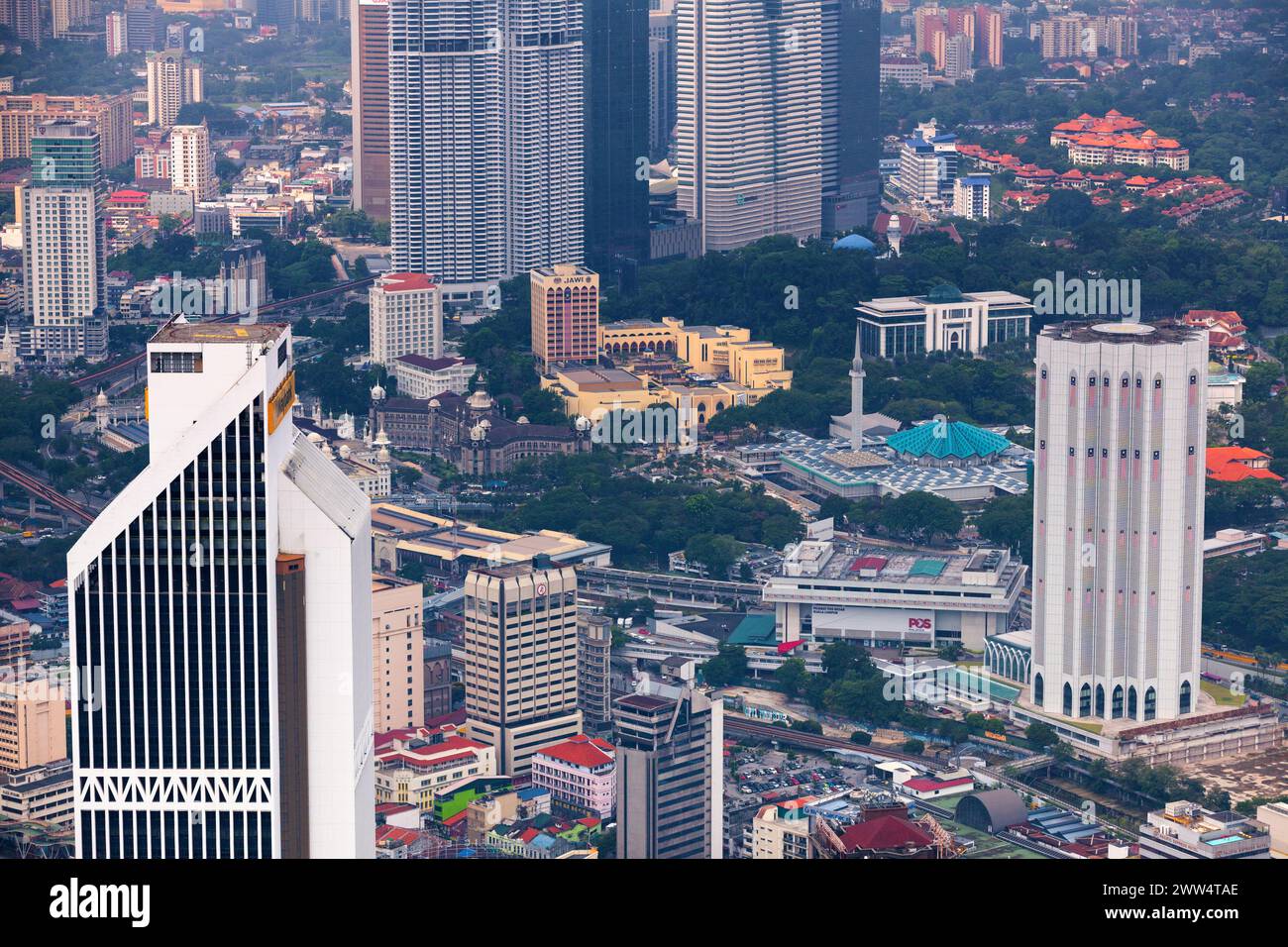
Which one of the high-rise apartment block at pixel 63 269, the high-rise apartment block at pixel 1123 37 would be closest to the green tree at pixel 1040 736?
the high-rise apartment block at pixel 63 269

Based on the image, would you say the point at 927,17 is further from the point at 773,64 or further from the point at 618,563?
the point at 618,563

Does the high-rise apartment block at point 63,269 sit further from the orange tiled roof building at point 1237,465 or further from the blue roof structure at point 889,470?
the orange tiled roof building at point 1237,465

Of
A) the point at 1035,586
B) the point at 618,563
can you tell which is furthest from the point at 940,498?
the point at 1035,586

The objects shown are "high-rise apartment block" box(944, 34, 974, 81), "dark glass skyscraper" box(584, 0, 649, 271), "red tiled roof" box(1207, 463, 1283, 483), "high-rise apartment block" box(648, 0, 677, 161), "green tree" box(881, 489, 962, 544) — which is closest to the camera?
"green tree" box(881, 489, 962, 544)

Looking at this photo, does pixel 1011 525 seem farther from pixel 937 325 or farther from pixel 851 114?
pixel 851 114

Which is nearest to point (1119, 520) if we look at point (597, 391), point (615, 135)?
point (597, 391)

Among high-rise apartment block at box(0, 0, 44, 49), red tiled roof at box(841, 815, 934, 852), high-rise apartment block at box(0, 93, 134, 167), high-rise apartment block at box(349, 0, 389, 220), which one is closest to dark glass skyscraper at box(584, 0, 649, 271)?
high-rise apartment block at box(349, 0, 389, 220)

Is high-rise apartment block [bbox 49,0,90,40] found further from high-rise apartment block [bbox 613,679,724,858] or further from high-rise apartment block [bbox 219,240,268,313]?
high-rise apartment block [bbox 613,679,724,858]
